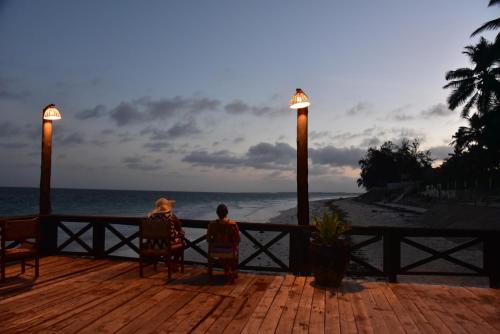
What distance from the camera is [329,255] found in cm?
523

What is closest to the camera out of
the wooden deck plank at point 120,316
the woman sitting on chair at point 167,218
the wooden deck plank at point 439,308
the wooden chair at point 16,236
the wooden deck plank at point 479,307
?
the wooden deck plank at point 120,316

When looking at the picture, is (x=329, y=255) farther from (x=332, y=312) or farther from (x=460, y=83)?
(x=460, y=83)

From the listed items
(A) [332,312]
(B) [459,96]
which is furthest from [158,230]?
(B) [459,96]

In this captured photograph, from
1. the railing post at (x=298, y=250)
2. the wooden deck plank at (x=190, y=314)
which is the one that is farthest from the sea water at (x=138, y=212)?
the wooden deck plank at (x=190, y=314)

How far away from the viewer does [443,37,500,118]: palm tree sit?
1277 inches

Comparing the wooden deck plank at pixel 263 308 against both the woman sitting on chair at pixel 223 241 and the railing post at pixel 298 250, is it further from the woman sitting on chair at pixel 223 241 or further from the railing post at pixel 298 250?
the woman sitting on chair at pixel 223 241

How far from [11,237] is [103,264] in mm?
1786

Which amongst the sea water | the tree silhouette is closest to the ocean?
the sea water

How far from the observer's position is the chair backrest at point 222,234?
17.9 ft

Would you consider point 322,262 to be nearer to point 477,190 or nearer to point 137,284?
point 137,284

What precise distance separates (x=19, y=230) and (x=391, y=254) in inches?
236

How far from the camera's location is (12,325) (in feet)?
12.1

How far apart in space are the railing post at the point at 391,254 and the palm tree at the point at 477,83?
3287 centimetres

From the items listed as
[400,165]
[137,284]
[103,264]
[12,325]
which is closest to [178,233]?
[137,284]
